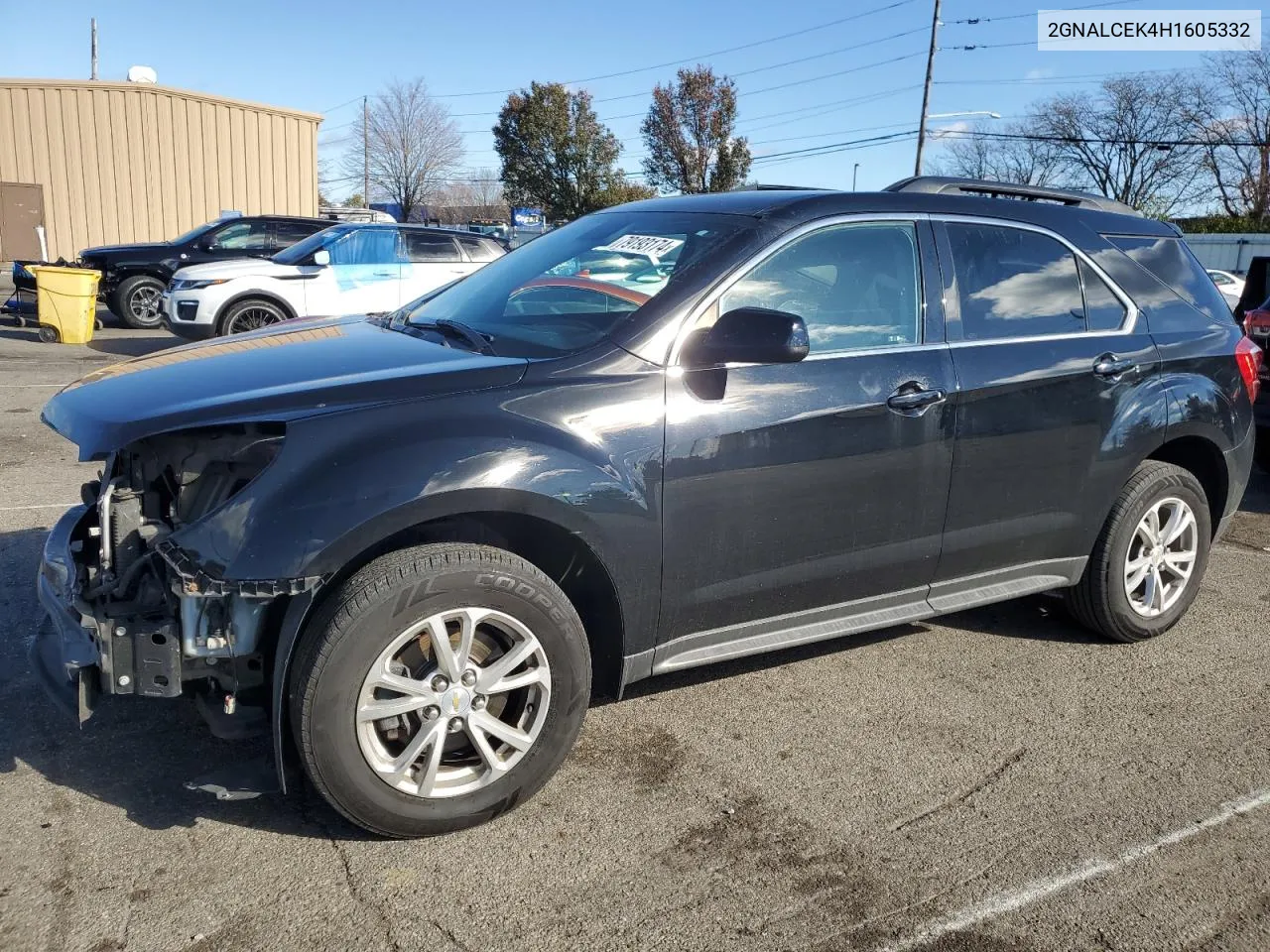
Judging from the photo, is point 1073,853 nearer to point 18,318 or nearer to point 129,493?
point 129,493

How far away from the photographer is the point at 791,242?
11.7 feet

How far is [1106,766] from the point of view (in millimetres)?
3539

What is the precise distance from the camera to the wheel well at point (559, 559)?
298 centimetres

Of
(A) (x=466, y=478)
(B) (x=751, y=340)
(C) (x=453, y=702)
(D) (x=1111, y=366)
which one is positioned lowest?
(C) (x=453, y=702)

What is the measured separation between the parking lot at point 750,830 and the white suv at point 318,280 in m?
A: 8.14

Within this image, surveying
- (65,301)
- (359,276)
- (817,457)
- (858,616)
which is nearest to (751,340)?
(817,457)

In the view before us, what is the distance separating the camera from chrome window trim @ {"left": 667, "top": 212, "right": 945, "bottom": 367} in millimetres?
3334

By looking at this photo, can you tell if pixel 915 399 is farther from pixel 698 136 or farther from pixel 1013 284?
pixel 698 136

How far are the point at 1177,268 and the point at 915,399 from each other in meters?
1.87

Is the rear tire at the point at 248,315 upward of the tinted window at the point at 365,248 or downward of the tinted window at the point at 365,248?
downward

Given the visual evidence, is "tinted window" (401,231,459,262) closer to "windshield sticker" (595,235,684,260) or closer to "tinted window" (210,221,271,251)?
"tinted window" (210,221,271,251)

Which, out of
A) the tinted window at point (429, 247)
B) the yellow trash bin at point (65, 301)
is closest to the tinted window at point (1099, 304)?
the tinted window at point (429, 247)

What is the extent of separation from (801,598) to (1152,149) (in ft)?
191

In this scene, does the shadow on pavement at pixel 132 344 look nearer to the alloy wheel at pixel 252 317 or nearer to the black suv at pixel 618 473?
the alloy wheel at pixel 252 317
